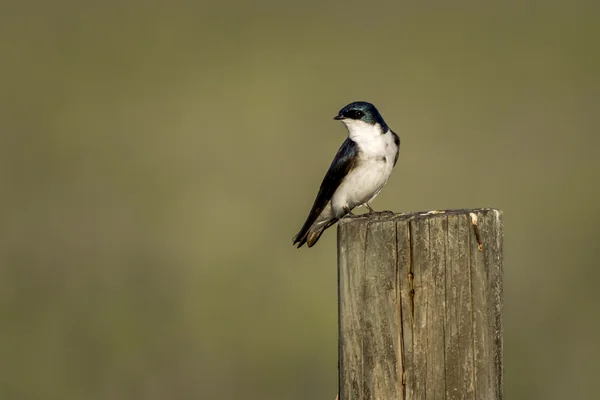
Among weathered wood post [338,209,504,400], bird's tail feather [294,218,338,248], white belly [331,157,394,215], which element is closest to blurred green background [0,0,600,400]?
bird's tail feather [294,218,338,248]

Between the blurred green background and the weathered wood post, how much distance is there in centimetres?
335

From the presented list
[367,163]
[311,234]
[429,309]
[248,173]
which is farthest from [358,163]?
[248,173]

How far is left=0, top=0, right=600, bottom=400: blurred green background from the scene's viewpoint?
6789 mm

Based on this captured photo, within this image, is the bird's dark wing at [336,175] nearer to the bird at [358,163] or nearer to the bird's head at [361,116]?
the bird at [358,163]

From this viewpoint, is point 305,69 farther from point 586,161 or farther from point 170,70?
point 586,161

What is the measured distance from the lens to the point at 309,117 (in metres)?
11.0

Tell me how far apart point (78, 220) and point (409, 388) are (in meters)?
6.38

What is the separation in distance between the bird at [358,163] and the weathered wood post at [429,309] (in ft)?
9.21

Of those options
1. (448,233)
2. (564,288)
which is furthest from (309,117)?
(448,233)

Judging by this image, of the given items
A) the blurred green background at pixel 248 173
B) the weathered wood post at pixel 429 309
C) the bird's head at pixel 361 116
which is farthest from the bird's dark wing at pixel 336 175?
the weathered wood post at pixel 429 309

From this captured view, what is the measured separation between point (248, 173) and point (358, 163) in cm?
386

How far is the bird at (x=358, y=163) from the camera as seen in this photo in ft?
19.2

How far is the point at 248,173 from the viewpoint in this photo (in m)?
9.64

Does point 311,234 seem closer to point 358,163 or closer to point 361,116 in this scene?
point 358,163
